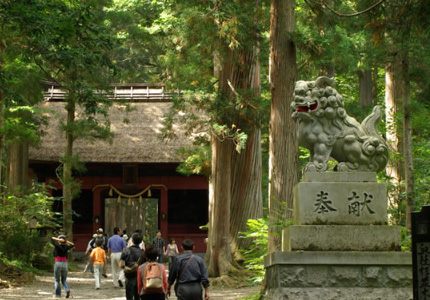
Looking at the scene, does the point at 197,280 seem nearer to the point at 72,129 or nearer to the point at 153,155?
the point at 72,129

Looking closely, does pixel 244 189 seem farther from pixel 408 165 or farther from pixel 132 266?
pixel 132 266

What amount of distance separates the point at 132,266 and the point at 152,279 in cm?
215

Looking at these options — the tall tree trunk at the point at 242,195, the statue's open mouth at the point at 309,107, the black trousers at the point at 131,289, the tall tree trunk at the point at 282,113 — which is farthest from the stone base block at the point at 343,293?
the tall tree trunk at the point at 242,195

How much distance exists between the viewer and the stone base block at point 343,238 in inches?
310

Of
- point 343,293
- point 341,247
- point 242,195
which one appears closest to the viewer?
point 343,293

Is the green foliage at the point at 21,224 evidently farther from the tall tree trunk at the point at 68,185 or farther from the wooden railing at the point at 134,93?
the wooden railing at the point at 134,93

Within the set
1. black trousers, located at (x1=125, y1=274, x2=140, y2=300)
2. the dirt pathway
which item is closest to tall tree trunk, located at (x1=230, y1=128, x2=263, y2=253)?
the dirt pathway

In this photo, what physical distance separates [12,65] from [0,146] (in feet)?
7.05

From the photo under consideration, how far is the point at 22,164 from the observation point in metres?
24.7

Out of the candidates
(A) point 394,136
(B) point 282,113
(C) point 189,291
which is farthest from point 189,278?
(A) point 394,136

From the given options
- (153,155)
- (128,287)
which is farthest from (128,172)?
(128,287)

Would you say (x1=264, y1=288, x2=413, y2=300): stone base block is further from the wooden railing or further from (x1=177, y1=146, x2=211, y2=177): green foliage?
the wooden railing

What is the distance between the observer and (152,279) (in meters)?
7.98

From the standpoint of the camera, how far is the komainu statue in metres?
8.23
